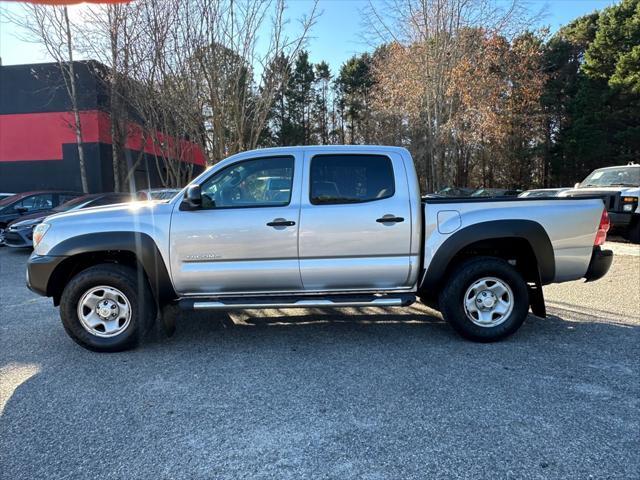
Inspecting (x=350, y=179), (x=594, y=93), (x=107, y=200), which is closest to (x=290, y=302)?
(x=350, y=179)

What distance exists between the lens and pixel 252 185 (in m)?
4.26

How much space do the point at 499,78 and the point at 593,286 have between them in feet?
56.9

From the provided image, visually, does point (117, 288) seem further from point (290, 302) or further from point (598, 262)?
point (598, 262)

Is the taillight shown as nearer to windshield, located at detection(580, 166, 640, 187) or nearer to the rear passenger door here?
the rear passenger door

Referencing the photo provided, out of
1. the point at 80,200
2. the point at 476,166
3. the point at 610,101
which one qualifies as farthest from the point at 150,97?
the point at 610,101

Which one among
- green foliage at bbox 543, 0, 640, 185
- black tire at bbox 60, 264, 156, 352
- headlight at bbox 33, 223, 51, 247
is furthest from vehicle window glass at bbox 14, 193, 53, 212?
green foliage at bbox 543, 0, 640, 185

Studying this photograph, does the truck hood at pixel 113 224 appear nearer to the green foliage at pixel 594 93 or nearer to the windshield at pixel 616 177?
the windshield at pixel 616 177

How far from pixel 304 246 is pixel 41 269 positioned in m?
2.59

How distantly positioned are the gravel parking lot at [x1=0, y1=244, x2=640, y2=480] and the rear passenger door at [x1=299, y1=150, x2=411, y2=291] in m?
0.75

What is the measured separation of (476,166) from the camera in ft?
113

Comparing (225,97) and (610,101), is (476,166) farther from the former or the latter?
(225,97)

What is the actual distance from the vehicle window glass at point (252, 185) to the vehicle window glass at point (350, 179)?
11.5 inches

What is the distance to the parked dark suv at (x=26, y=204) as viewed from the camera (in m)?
11.6

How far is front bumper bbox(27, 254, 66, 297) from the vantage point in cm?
407
